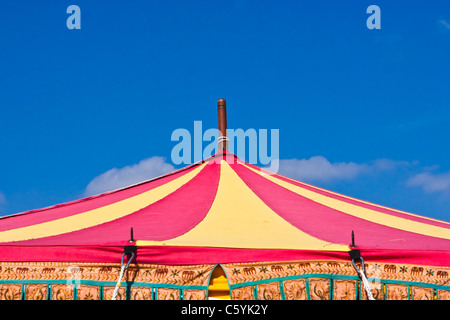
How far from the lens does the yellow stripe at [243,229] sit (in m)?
3.35

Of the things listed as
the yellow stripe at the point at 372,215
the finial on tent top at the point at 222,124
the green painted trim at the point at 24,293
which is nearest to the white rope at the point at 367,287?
the yellow stripe at the point at 372,215

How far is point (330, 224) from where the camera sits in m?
4.13

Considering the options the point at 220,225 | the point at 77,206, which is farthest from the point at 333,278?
the point at 77,206

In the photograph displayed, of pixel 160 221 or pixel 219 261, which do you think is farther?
pixel 160 221

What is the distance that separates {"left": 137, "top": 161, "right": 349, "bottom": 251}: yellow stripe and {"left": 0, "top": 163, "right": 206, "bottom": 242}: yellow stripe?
1.84ft

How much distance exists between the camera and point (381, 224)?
14.5 feet

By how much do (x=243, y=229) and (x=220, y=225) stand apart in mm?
173

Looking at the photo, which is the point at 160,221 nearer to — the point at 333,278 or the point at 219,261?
the point at 219,261

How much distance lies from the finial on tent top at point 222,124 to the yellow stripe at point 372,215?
0.84 m

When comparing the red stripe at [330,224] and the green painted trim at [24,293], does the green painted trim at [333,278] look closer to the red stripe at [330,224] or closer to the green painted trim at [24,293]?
the red stripe at [330,224]
